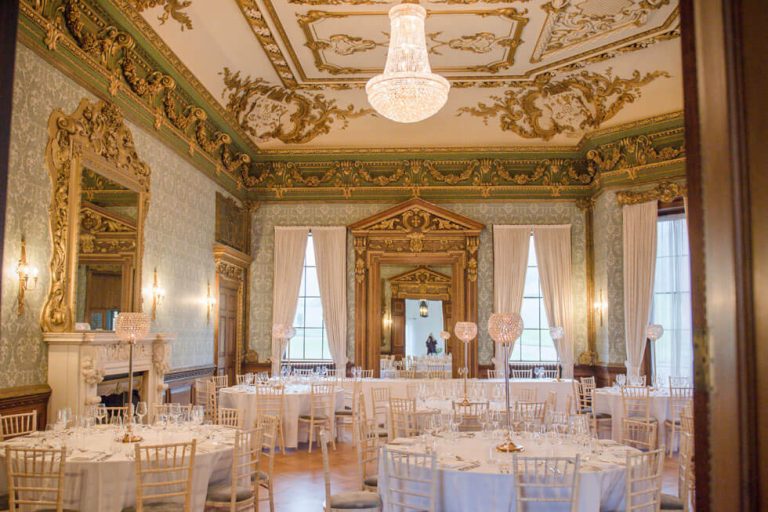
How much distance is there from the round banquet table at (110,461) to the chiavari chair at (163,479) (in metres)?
0.10

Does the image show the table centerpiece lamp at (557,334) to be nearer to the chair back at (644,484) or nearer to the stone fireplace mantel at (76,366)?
the chair back at (644,484)

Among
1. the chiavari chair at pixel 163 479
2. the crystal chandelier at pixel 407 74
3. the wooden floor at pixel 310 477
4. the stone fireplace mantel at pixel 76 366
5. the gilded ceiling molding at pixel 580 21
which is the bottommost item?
the wooden floor at pixel 310 477

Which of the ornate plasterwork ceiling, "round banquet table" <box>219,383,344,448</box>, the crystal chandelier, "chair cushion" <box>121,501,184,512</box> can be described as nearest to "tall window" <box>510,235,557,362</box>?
the ornate plasterwork ceiling

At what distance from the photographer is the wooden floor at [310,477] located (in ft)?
24.6

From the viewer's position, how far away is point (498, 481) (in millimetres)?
5051

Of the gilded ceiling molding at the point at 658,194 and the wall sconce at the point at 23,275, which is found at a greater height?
the gilded ceiling molding at the point at 658,194

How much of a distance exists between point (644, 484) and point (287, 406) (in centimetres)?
647

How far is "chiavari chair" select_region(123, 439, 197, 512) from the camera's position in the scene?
519 centimetres

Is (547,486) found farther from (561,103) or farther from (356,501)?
(561,103)

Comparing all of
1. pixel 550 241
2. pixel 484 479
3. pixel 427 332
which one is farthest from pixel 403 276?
pixel 484 479

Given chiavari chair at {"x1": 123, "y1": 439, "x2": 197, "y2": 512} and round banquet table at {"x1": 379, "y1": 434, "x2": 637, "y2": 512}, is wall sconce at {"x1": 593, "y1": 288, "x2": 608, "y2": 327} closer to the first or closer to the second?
round banquet table at {"x1": 379, "y1": 434, "x2": 637, "y2": 512}

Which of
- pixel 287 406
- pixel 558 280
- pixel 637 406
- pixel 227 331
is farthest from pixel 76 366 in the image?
pixel 558 280

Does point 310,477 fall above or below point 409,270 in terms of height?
below

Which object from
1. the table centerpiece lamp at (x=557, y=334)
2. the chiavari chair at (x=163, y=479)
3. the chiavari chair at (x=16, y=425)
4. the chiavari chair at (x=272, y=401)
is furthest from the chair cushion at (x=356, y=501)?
the table centerpiece lamp at (x=557, y=334)
